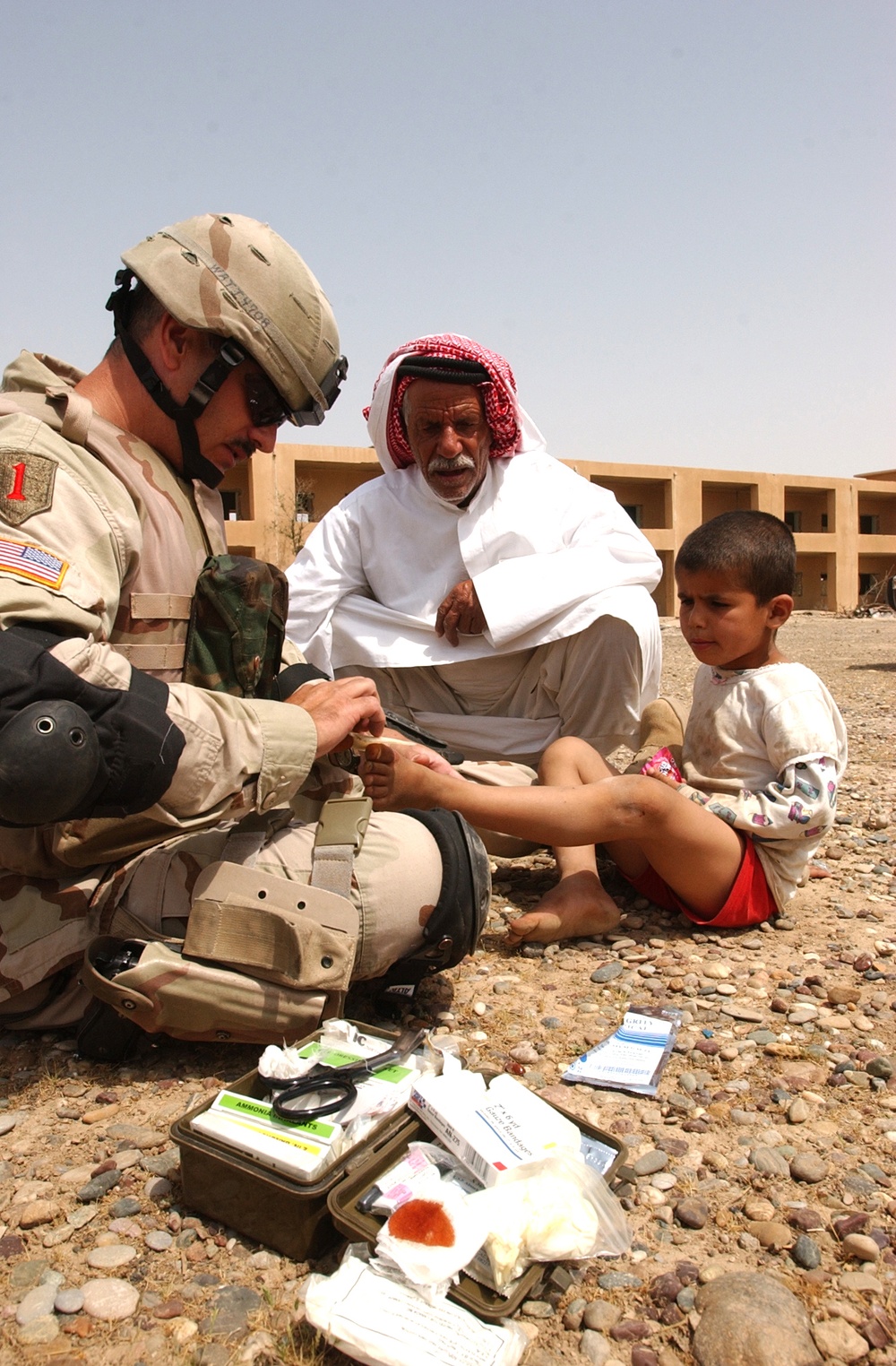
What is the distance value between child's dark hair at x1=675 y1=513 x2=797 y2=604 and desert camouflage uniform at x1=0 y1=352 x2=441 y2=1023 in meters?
1.36

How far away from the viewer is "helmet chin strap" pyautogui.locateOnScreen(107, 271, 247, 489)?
249 centimetres

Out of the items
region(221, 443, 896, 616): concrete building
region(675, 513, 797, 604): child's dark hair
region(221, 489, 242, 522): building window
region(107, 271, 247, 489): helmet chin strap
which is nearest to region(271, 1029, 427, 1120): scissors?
region(107, 271, 247, 489): helmet chin strap

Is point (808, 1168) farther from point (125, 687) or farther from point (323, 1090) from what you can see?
point (125, 687)

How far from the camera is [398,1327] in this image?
138 centimetres

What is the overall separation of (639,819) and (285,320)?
66.6 inches

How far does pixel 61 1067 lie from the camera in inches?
90.0

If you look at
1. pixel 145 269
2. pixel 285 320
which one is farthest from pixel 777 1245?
pixel 145 269

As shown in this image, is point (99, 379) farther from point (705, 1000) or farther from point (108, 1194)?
point (705, 1000)

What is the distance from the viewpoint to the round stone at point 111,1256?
5.39ft

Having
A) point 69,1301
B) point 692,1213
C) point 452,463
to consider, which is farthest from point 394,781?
point 452,463

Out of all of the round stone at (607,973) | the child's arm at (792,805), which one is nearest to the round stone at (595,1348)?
the round stone at (607,973)

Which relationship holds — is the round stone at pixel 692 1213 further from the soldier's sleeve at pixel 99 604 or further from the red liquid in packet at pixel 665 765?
the red liquid in packet at pixel 665 765

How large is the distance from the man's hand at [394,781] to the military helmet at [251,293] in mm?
984

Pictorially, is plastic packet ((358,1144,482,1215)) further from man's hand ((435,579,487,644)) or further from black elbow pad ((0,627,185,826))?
man's hand ((435,579,487,644))
